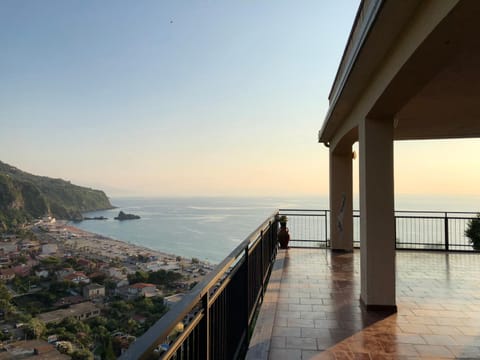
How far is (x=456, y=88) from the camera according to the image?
4.16 m

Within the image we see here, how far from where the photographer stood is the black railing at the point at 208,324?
3.27 ft

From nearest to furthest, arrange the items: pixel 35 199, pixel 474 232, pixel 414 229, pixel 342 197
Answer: pixel 474 232, pixel 342 197, pixel 414 229, pixel 35 199

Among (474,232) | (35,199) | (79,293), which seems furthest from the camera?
(35,199)

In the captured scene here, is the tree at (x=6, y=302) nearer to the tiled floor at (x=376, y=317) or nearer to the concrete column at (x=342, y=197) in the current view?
the tiled floor at (x=376, y=317)

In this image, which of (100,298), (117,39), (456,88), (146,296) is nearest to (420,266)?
(456,88)

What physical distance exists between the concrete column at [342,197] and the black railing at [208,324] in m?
6.33

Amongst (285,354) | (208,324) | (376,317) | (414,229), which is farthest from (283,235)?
(208,324)

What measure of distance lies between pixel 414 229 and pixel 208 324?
31.7ft

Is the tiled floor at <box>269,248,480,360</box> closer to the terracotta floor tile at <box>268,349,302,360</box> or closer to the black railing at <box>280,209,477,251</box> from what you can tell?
the terracotta floor tile at <box>268,349,302,360</box>

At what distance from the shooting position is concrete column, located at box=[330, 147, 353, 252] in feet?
29.5

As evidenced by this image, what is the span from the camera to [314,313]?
4.55 meters

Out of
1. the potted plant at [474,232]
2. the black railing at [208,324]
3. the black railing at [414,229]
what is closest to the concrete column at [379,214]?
the black railing at [208,324]

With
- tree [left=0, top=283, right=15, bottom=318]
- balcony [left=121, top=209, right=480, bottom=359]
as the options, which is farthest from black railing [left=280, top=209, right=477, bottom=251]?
tree [left=0, top=283, right=15, bottom=318]

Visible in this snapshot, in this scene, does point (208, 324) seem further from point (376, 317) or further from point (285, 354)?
point (376, 317)
